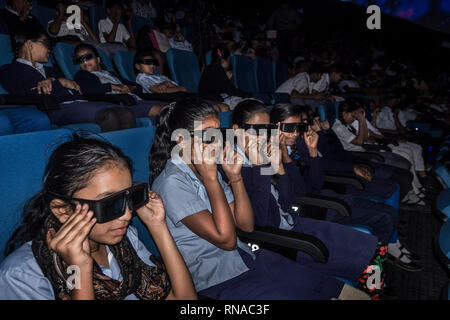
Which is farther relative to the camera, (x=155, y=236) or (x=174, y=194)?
(x=174, y=194)

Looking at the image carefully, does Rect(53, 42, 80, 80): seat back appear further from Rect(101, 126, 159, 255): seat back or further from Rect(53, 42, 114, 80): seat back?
Rect(101, 126, 159, 255): seat back

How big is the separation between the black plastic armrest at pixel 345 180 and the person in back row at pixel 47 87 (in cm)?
166

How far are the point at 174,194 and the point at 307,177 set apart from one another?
1418 millimetres

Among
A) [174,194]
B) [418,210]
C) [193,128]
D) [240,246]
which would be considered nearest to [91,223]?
[174,194]

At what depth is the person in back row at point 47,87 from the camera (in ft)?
6.18

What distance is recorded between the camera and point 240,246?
1.37 meters

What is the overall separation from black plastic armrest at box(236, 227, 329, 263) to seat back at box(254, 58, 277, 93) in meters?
3.93

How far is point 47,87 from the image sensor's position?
7.23 ft

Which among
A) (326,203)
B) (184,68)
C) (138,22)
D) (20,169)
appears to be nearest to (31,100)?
(20,169)

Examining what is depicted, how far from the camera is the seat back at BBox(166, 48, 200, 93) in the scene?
3.62m

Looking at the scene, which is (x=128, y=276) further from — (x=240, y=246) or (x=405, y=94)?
(x=405, y=94)

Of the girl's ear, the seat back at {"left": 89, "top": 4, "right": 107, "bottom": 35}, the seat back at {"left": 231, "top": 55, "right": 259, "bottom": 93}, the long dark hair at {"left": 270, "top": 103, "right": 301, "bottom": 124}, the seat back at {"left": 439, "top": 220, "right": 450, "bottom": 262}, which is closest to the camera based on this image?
the girl's ear

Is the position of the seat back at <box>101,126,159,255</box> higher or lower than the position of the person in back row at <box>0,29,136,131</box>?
lower

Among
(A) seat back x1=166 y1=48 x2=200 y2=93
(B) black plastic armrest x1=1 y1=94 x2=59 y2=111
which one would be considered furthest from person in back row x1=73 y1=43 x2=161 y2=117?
(A) seat back x1=166 y1=48 x2=200 y2=93
